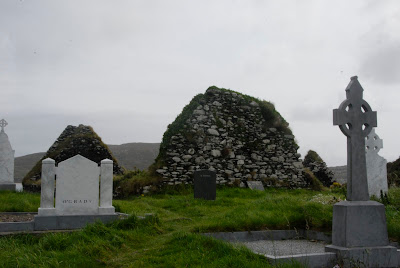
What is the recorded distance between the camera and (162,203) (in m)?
11.8

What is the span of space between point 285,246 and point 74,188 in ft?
14.3

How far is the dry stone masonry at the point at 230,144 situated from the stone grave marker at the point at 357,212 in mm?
9751

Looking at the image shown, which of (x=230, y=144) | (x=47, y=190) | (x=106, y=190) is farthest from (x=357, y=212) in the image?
(x=230, y=144)

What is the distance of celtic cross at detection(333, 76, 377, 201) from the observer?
5.75 metres

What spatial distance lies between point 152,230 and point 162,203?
16.1 feet

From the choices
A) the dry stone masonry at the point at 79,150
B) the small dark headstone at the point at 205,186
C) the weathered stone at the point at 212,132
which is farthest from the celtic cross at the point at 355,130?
the dry stone masonry at the point at 79,150

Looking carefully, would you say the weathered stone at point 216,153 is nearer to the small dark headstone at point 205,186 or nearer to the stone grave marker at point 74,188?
the small dark headstone at point 205,186

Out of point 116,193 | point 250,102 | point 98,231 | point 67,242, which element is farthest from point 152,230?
point 250,102

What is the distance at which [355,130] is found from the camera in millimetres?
5949

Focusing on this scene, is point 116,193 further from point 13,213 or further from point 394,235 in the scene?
point 394,235

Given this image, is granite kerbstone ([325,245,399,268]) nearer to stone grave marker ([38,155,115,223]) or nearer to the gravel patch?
the gravel patch

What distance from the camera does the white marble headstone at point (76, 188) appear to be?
307 inches

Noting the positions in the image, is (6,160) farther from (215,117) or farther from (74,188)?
(215,117)

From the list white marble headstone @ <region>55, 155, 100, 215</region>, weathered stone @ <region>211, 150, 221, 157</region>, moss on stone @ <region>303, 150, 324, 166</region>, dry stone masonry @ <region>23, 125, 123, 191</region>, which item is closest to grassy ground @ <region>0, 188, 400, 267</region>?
white marble headstone @ <region>55, 155, 100, 215</region>
